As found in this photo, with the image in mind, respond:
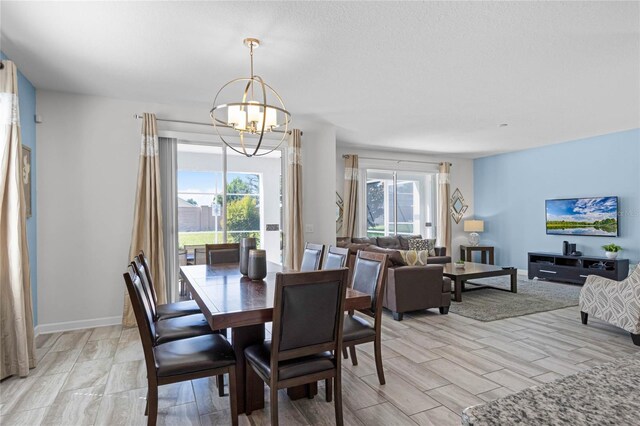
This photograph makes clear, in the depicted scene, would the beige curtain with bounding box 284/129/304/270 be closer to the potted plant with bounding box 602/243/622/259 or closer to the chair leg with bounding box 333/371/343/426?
the chair leg with bounding box 333/371/343/426

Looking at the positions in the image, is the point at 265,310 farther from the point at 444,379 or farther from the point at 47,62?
the point at 47,62

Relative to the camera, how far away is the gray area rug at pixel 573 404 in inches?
20.8

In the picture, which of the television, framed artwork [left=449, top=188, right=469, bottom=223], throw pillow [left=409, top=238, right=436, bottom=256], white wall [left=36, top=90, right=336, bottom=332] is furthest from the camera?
framed artwork [left=449, top=188, right=469, bottom=223]

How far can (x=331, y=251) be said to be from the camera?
128 inches

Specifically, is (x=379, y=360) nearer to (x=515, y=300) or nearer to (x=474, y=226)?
(x=515, y=300)

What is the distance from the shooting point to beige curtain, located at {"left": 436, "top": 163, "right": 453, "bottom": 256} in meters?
8.27

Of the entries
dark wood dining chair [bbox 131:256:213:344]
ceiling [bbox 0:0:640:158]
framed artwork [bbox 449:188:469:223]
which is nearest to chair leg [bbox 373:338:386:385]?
dark wood dining chair [bbox 131:256:213:344]

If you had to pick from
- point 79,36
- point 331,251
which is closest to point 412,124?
point 331,251

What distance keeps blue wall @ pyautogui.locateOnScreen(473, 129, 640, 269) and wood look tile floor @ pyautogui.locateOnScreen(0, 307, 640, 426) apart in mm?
3050

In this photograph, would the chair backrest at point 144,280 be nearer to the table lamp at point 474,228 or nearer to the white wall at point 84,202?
the white wall at point 84,202

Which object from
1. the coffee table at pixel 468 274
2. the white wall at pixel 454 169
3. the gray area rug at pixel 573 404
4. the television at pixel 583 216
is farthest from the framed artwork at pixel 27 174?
the television at pixel 583 216

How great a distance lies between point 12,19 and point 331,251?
2977mm

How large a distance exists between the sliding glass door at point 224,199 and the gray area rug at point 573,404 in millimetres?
4598

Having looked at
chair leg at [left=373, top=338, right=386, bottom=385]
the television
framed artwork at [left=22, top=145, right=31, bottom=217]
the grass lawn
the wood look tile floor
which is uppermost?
framed artwork at [left=22, top=145, right=31, bottom=217]
